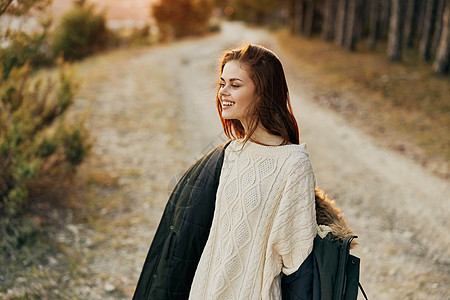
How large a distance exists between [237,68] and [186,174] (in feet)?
2.35

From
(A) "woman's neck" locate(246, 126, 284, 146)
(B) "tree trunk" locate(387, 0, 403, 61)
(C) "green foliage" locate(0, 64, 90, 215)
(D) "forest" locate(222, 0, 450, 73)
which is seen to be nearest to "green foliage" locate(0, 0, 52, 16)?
(C) "green foliage" locate(0, 64, 90, 215)

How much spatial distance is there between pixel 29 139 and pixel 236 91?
392 cm

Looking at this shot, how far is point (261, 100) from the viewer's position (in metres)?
1.95

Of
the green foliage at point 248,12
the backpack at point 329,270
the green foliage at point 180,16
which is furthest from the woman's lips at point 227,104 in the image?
the green foliage at point 248,12

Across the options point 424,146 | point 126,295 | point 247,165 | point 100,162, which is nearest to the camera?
point 247,165

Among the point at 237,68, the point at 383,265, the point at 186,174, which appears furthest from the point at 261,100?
the point at 383,265

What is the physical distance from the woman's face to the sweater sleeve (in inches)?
15.1

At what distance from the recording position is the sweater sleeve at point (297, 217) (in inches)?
72.1

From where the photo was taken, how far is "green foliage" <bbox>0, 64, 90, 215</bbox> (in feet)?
14.8

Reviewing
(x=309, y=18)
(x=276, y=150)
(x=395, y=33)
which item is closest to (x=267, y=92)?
(x=276, y=150)

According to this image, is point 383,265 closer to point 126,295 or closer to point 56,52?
point 126,295

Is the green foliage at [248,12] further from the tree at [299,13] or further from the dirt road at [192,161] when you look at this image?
the dirt road at [192,161]

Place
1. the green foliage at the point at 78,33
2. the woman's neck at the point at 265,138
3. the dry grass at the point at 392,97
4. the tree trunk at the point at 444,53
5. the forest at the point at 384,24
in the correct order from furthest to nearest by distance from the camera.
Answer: the green foliage at the point at 78,33 < the forest at the point at 384,24 < the tree trunk at the point at 444,53 < the dry grass at the point at 392,97 < the woman's neck at the point at 265,138

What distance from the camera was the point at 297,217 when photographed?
1.85 metres
